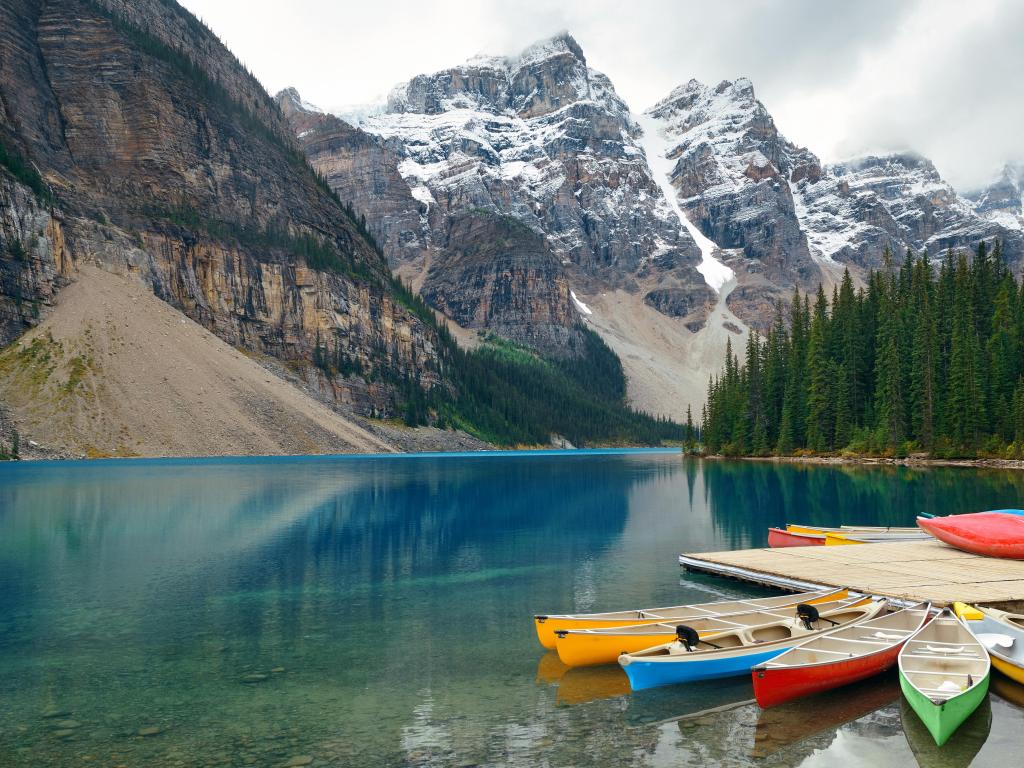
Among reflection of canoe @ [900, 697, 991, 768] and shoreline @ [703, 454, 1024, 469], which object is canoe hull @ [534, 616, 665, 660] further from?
shoreline @ [703, 454, 1024, 469]

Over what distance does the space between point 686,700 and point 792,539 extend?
20.8m

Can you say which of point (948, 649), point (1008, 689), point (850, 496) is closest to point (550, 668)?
point (948, 649)

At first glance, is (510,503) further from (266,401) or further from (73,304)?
(73,304)

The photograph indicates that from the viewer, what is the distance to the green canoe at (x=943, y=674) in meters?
12.6

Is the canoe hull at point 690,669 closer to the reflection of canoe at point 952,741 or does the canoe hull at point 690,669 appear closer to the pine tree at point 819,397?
the reflection of canoe at point 952,741

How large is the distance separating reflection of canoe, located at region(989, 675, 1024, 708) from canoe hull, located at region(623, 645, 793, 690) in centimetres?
419

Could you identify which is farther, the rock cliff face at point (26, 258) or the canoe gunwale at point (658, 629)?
the rock cliff face at point (26, 258)

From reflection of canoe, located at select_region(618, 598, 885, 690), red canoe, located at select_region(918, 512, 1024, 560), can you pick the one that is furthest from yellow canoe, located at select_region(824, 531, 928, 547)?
reflection of canoe, located at select_region(618, 598, 885, 690)

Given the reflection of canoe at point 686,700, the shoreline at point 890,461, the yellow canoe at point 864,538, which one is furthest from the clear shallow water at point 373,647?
the shoreline at point 890,461

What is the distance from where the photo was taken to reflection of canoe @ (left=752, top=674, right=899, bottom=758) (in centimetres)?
1316

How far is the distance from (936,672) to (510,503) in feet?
140

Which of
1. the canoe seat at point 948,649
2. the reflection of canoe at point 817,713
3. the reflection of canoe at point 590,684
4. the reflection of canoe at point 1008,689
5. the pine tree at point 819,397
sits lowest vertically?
the reflection of canoe at point 590,684

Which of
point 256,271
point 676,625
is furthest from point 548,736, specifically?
point 256,271

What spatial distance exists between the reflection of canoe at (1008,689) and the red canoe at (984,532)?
12.7 m
